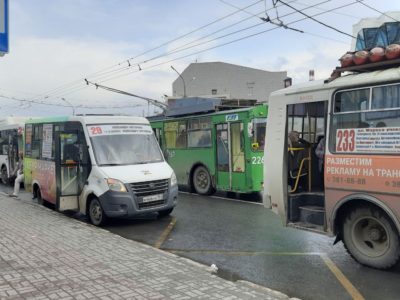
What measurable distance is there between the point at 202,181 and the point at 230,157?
6.10ft

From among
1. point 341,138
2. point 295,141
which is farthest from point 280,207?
point 341,138

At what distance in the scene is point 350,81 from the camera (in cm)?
680

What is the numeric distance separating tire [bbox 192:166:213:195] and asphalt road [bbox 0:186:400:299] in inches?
126

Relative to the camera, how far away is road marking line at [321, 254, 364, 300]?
5.57 m

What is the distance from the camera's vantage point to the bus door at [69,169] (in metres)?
11.1

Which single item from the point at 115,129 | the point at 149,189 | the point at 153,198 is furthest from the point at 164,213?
the point at 115,129

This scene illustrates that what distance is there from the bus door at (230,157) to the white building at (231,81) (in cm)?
5536

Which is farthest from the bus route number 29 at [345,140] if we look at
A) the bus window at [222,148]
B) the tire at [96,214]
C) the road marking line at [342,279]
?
the bus window at [222,148]

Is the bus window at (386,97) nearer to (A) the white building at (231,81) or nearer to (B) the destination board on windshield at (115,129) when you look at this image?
(B) the destination board on windshield at (115,129)

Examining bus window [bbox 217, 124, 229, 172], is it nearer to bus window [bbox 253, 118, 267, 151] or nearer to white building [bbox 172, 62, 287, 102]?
bus window [bbox 253, 118, 267, 151]

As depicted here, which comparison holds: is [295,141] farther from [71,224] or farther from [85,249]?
[71,224]

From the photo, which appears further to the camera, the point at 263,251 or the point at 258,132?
the point at 258,132

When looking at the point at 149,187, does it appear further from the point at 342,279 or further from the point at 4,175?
the point at 4,175

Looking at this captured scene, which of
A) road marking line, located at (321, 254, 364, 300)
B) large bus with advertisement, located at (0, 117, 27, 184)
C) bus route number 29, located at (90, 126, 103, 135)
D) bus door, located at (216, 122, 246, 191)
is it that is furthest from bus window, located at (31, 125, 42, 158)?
road marking line, located at (321, 254, 364, 300)
